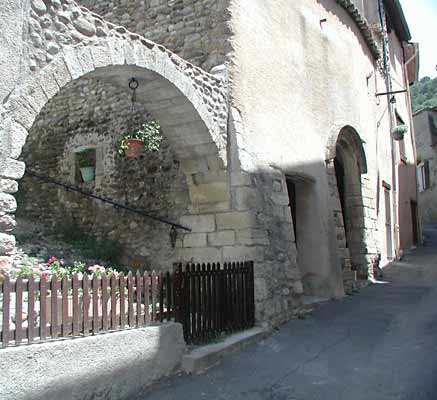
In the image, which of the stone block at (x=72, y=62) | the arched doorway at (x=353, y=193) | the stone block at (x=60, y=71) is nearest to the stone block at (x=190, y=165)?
the stone block at (x=72, y=62)

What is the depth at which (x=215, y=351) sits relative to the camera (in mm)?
4555

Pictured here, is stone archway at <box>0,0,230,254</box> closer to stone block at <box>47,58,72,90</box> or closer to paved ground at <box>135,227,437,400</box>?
stone block at <box>47,58,72,90</box>

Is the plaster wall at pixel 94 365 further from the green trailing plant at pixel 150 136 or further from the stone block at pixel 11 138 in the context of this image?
the green trailing plant at pixel 150 136

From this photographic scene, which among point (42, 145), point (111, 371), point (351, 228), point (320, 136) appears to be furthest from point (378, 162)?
point (111, 371)

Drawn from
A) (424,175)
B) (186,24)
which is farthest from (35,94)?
(424,175)

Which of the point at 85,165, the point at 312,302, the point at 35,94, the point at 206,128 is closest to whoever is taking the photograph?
the point at 35,94

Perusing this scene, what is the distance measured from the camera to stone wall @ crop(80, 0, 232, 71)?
6246 mm

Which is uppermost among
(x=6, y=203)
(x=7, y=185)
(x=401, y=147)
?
(x=401, y=147)

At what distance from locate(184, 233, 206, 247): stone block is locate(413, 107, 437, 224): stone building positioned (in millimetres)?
16452

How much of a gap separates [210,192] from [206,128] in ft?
2.98

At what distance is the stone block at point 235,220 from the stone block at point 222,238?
78 millimetres

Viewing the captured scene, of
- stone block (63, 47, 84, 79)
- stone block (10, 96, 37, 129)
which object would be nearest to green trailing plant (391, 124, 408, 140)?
stone block (63, 47, 84, 79)

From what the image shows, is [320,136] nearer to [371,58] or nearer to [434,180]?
[371,58]

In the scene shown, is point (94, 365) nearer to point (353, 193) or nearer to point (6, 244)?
point (6, 244)
